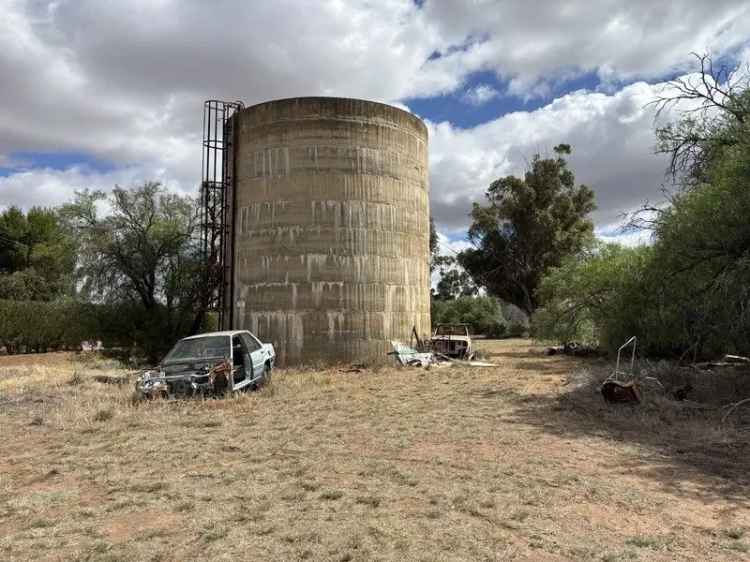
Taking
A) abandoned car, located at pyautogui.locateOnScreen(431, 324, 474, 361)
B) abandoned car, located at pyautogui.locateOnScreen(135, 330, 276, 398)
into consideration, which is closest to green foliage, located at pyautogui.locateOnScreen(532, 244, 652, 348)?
abandoned car, located at pyautogui.locateOnScreen(431, 324, 474, 361)

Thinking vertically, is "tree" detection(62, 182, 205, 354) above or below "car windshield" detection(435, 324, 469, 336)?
above

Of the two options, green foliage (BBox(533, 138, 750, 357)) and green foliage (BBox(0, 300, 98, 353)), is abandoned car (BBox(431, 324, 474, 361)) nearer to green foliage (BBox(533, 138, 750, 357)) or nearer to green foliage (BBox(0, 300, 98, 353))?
green foliage (BBox(533, 138, 750, 357))

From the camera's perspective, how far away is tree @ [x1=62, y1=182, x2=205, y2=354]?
1118 inches

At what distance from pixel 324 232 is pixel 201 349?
808 cm

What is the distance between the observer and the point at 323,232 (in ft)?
68.9

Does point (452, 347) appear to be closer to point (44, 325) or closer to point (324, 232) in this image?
point (324, 232)

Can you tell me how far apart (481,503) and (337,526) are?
151 cm

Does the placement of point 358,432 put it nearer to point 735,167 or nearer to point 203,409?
point 203,409

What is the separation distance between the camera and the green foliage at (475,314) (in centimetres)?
5731

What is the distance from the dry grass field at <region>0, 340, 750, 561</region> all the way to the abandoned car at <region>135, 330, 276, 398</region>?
460mm

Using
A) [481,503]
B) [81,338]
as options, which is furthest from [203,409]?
[81,338]

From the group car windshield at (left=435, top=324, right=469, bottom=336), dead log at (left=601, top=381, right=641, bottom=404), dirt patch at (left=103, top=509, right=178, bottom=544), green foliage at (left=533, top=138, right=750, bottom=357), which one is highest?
green foliage at (left=533, top=138, right=750, bottom=357)

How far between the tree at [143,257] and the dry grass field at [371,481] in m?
15.8

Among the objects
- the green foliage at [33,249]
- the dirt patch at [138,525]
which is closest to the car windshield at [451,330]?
the dirt patch at [138,525]
